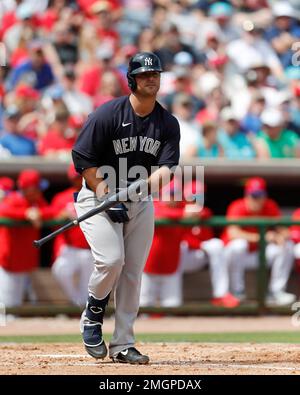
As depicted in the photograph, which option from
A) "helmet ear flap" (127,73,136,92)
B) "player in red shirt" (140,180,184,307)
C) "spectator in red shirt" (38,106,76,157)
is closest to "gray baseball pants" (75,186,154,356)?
"helmet ear flap" (127,73,136,92)

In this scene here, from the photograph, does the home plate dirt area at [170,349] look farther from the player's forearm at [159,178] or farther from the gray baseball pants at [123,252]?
the player's forearm at [159,178]

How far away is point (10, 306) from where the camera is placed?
11062mm

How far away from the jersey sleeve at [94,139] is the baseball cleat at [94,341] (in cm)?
108

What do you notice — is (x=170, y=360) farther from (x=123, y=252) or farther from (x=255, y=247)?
(x=255, y=247)

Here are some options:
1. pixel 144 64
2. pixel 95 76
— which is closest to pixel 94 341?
pixel 144 64

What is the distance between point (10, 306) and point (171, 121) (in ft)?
16.3

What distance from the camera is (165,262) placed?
1163 centimetres

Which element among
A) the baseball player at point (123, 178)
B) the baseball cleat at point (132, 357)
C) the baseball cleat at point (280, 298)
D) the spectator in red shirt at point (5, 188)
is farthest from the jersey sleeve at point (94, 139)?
the baseball cleat at point (280, 298)

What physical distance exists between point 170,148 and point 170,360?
149 cm

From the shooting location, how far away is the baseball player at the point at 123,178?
21.5ft

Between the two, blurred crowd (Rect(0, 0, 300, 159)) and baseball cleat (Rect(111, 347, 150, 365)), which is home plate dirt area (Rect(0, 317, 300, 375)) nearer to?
baseball cleat (Rect(111, 347, 150, 365))

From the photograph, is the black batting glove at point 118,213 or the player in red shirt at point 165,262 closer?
the black batting glove at point 118,213

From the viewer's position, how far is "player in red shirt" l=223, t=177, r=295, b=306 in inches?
463
